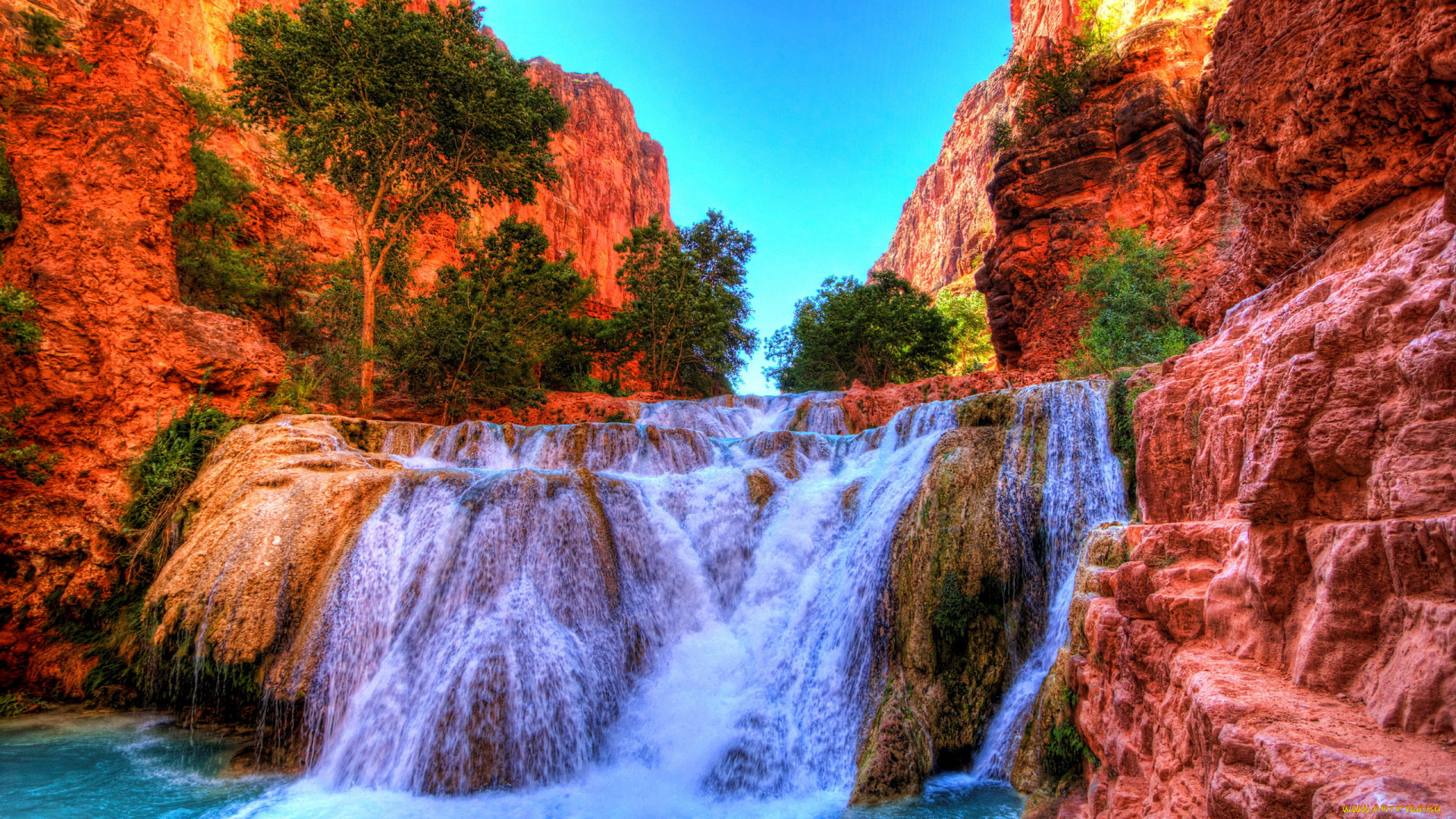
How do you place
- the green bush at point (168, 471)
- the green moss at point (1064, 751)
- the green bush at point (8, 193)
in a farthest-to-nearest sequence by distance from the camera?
1. the green bush at point (8, 193)
2. the green bush at point (168, 471)
3. the green moss at point (1064, 751)

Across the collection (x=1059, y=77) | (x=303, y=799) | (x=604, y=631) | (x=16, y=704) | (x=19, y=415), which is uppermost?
(x=1059, y=77)

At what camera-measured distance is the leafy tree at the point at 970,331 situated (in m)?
38.5

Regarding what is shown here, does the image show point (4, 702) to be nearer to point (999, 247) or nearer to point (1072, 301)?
point (1072, 301)

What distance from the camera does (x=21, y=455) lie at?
7.75m

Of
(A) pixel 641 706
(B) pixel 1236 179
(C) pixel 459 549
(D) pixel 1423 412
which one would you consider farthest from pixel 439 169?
(D) pixel 1423 412

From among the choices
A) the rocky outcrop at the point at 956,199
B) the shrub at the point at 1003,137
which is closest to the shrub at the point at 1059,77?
the shrub at the point at 1003,137

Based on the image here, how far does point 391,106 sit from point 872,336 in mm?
19333

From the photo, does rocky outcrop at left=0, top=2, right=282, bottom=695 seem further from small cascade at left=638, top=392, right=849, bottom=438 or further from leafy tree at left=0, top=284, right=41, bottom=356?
small cascade at left=638, top=392, right=849, bottom=438

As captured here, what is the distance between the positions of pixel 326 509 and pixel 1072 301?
66.0ft

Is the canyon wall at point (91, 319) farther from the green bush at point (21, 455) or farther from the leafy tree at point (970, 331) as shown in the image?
the leafy tree at point (970, 331)

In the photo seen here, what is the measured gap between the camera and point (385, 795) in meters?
5.54

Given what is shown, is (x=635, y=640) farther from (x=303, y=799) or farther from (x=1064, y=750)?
(x=1064, y=750)

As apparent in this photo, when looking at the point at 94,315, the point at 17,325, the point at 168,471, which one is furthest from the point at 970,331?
the point at 17,325

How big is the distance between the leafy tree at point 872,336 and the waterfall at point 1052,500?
1635 centimetres
